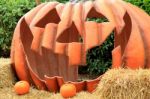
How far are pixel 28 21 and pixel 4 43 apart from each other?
197cm

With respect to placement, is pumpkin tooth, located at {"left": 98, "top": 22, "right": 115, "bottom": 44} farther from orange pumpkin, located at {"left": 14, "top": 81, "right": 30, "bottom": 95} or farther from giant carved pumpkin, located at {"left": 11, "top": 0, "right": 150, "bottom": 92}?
orange pumpkin, located at {"left": 14, "top": 81, "right": 30, "bottom": 95}

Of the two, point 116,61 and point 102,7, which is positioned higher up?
point 102,7

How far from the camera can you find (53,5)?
247 inches

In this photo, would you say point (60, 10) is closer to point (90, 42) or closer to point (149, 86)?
point (90, 42)

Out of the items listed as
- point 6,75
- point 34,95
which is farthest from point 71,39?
point 34,95

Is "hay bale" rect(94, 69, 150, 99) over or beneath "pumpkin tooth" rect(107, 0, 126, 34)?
beneath

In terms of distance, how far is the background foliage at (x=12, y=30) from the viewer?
7.41m

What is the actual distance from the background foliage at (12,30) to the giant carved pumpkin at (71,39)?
809mm

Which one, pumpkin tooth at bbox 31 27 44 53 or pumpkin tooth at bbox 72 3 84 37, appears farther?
pumpkin tooth at bbox 31 27 44 53

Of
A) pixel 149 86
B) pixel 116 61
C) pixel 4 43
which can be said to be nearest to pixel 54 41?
pixel 116 61

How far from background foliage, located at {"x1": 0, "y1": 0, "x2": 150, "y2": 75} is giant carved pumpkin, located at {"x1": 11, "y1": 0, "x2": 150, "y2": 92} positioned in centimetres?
81

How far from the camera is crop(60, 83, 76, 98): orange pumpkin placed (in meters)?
5.52

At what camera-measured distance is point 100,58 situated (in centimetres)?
749

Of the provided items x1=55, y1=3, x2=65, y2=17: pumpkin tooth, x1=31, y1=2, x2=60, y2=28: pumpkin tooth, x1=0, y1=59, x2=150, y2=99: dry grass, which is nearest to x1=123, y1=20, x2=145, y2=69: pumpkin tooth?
x1=0, y1=59, x2=150, y2=99: dry grass
